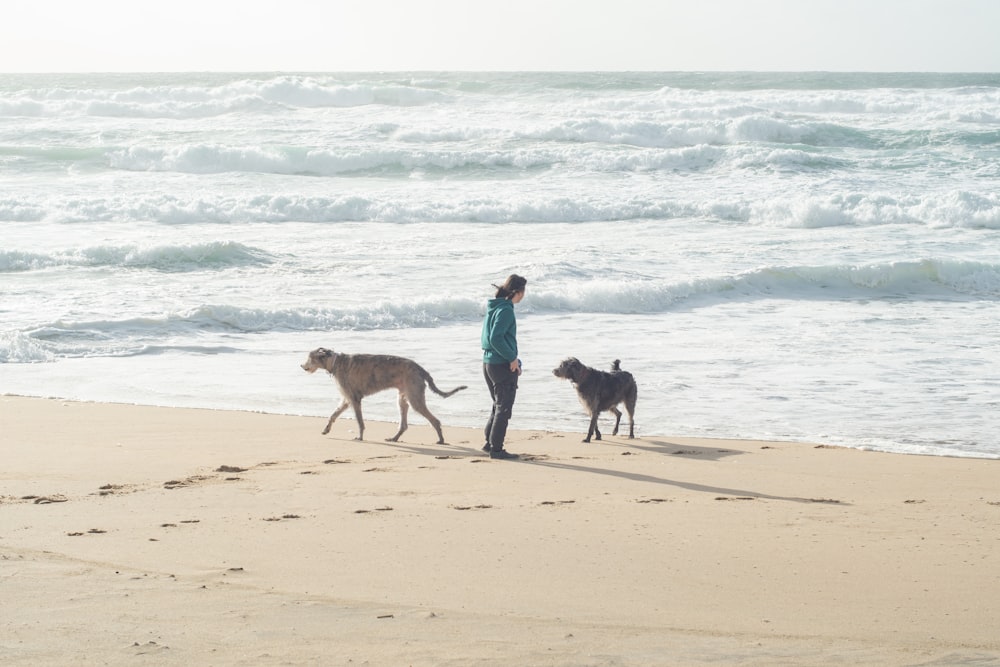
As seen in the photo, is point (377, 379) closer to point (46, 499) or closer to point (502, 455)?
point (502, 455)

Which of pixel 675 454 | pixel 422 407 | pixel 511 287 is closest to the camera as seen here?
pixel 511 287

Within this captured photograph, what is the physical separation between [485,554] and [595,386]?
3868 mm

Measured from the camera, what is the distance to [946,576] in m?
5.25

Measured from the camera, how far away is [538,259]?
62.8ft

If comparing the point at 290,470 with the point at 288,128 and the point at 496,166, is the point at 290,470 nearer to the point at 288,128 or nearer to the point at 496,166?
the point at 496,166

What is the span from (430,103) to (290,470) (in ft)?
142

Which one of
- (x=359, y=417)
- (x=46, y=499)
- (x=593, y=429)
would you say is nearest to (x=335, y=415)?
(x=359, y=417)

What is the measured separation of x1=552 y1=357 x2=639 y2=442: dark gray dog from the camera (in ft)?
30.1

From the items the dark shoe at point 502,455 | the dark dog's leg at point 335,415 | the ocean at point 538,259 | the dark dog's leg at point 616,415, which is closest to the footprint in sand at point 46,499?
the dark dog's leg at point 335,415

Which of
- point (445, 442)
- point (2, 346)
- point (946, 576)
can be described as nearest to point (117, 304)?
Result: point (2, 346)

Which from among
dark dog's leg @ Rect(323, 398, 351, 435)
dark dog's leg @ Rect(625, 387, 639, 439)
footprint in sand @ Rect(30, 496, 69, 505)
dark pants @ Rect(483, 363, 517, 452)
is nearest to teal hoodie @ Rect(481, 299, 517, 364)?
dark pants @ Rect(483, 363, 517, 452)

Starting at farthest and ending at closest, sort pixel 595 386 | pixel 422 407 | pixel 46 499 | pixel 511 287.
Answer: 1. pixel 595 386
2. pixel 422 407
3. pixel 511 287
4. pixel 46 499

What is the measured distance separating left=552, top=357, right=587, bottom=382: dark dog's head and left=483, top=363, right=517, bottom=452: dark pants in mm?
751

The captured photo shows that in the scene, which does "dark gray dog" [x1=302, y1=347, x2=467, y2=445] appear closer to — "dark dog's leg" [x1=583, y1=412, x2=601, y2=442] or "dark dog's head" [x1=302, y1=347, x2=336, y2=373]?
"dark dog's head" [x1=302, y1=347, x2=336, y2=373]
